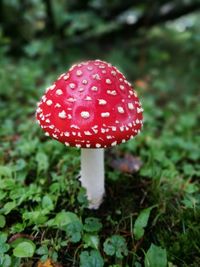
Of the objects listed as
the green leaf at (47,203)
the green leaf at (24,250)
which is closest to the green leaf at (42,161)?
the green leaf at (47,203)

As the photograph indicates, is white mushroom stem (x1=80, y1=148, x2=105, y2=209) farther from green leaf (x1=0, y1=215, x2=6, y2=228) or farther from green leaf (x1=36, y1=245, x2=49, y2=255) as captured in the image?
green leaf (x1=0, y1=215, x2=6, y2=228)

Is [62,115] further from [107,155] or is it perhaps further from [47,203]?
[107,155]

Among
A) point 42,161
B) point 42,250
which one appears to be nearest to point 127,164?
point 42,161

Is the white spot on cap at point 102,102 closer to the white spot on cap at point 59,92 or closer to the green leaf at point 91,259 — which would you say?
the white spot on cap at point 59,92

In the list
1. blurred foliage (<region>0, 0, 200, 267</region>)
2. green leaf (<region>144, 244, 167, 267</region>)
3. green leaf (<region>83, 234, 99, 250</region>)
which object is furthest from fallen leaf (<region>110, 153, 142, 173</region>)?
green leaf (<region>144, 244, 167, 267</region>)

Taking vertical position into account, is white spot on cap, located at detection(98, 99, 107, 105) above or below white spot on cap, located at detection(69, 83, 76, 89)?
below
